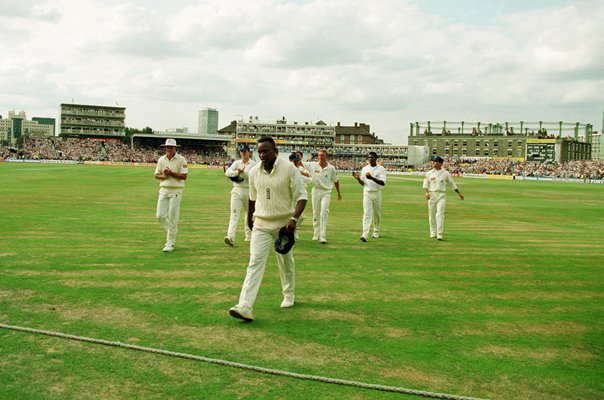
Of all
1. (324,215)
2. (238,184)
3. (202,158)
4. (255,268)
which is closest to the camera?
(255,268)

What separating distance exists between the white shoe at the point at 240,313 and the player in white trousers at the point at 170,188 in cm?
510

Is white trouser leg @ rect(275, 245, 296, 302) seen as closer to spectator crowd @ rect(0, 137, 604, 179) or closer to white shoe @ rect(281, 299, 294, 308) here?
white shoe @ rect(281, 299, 294, 308)

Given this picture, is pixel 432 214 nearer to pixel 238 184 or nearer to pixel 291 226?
pixel 238 184

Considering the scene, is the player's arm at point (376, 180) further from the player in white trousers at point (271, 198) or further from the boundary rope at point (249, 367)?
the boundary rope at point (249, 367)

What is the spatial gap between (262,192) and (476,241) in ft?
29.5

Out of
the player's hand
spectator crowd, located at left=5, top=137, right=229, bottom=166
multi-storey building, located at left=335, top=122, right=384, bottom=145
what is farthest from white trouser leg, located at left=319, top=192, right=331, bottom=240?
multi-storey building, located at left=335, top=122, right=384, bottom=145

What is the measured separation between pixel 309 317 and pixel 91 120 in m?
156

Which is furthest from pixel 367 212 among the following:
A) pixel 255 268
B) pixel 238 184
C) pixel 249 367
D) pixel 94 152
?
pixel 94 152

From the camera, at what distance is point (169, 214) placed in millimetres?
11188

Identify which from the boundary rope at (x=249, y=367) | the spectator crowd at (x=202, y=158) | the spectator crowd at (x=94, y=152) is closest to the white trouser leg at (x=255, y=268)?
the boundary rope at (x=249, y=367)

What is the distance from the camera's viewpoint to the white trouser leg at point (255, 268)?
6.43 meters

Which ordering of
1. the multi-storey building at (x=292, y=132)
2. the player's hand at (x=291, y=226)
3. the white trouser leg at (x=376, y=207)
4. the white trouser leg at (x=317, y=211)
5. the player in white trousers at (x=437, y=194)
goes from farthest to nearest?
the multi-storey building at (x=292, y=132), the player in white trousers at (x=437, y=194), the white trouser leg at (x=376, y=207), the white trouser leg at (x=317, y=211), the player's hand at (x=291, y=226)

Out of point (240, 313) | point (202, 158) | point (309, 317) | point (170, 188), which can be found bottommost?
point (309, 317)

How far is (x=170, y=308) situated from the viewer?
686 cm
